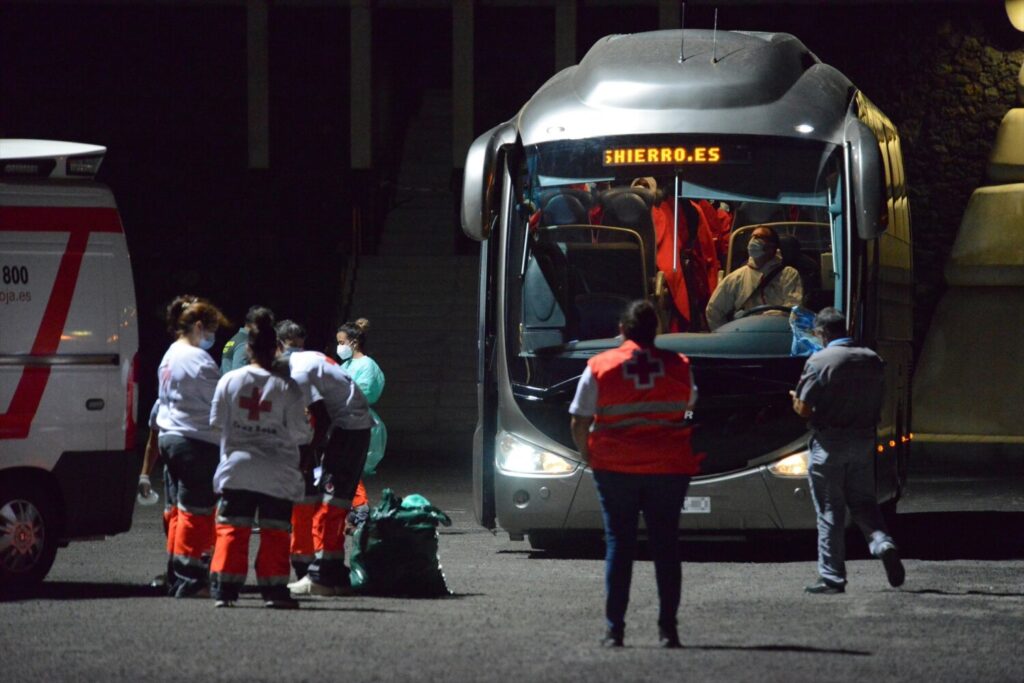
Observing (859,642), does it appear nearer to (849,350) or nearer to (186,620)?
(849,350)

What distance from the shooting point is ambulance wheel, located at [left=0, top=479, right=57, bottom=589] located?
38.5 ft

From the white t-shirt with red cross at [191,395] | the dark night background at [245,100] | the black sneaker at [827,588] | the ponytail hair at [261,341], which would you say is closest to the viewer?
the ponytail hair at [261,341]

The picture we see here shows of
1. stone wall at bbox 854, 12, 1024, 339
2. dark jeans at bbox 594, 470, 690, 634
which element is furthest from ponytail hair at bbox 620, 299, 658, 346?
stone wall at bbox 854, 12, 1024, 339

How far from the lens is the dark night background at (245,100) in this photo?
33.3 metres

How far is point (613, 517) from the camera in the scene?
9.54 metres

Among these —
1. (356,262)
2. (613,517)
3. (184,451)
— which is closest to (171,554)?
(184,451)

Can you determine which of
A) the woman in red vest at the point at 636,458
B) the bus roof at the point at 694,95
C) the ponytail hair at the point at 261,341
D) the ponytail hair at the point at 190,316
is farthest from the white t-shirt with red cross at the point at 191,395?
the bus roof at the point at 694,95

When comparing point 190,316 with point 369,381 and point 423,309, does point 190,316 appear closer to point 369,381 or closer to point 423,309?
point 369,381

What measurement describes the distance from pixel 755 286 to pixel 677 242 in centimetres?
60

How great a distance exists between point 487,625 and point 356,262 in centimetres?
2259

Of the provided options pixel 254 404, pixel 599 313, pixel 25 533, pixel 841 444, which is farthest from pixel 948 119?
pixel 254 404

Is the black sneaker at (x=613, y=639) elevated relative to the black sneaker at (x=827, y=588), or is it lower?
elevated

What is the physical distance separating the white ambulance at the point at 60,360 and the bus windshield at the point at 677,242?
2.95 m

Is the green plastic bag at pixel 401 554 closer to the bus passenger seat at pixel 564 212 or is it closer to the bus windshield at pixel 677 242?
the bus windshield at pixel 677 242
